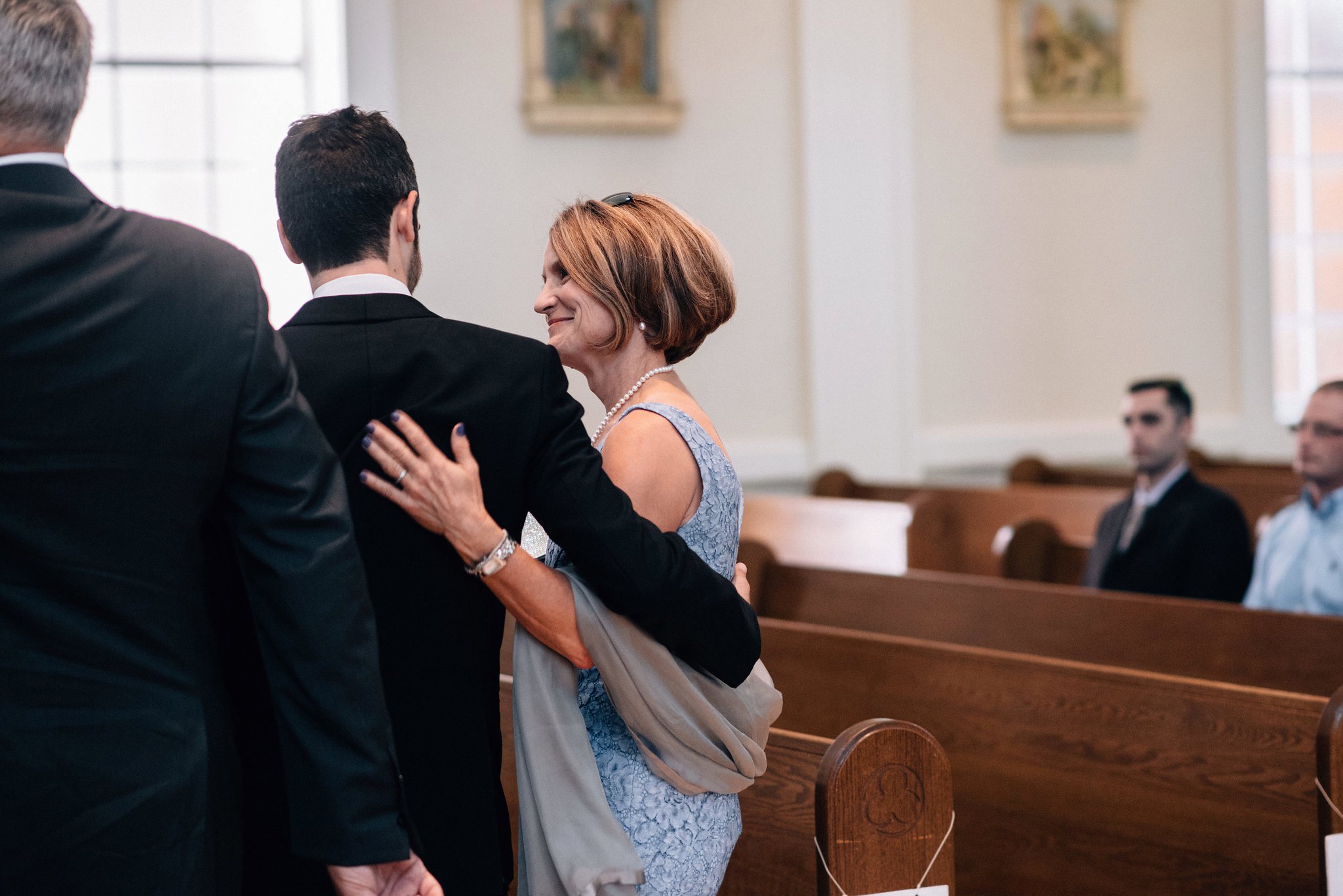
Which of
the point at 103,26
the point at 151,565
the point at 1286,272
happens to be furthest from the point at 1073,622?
the point at 1286,272

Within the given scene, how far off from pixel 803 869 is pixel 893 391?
195 inches

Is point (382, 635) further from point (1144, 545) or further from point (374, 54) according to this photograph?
point (374, 54)

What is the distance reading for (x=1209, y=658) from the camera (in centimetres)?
352

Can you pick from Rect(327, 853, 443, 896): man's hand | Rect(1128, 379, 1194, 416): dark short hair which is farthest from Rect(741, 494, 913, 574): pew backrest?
Rect(327, 853, 443, 896): man's hand

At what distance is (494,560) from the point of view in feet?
5.21

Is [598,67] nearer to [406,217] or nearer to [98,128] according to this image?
[98,128]

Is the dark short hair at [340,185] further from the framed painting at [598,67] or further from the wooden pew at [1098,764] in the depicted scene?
the framed painting at [598,67]

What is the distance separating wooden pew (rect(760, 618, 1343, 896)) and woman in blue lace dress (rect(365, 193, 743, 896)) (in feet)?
3.88

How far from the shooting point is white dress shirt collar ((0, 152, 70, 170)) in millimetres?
1313

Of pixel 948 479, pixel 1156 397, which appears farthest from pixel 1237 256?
pixel 1156 397

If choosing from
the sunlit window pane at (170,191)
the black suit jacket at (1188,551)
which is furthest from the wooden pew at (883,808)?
the sunlit window pane at (170,191)

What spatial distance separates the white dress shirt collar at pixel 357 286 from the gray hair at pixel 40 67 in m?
0.33

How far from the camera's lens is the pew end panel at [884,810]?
2.03 metres

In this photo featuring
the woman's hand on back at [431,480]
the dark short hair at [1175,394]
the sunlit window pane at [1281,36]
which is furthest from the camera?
the sunlit window pane at [1281,36]
